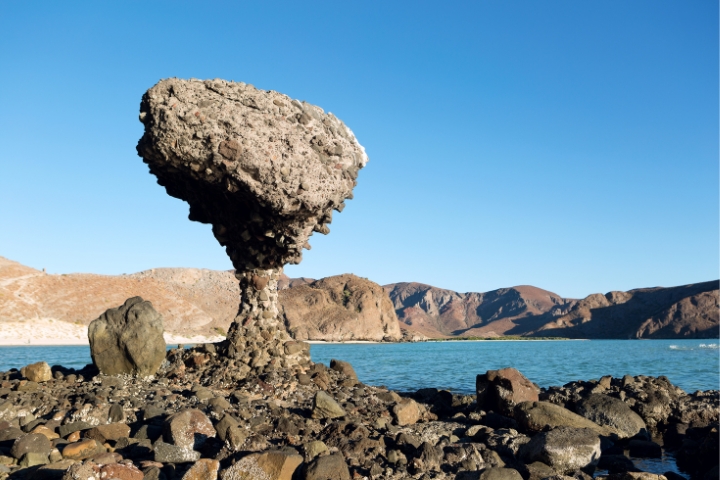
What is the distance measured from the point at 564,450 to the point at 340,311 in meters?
114

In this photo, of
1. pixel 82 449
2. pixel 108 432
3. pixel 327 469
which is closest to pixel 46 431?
pixel 108 432

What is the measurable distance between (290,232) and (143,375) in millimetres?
5134

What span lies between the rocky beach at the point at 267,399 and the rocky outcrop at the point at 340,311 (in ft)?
309

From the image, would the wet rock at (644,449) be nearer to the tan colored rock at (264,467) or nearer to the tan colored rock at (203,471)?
the tan colored rock at (264,467)

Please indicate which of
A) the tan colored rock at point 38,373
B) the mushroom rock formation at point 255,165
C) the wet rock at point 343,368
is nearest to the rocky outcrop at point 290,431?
the tan colored rock at point 38,373

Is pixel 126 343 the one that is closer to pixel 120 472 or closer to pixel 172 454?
pixel 172 454

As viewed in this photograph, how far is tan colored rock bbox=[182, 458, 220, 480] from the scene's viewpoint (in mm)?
7246

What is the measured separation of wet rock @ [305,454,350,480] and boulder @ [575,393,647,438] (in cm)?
720

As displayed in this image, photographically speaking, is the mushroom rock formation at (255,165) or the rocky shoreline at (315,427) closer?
the rocky shoreline at (315,427)

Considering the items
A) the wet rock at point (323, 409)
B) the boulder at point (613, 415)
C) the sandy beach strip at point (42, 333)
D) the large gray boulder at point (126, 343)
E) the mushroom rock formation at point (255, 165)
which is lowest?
the sandy beach strip at point (42, 333)

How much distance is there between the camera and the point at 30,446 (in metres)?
8.45

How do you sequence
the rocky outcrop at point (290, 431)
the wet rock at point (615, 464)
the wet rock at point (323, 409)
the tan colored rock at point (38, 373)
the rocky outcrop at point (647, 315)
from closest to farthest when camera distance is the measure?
1. the rocky outcrop at point (290, 431)
2. the wet rock at point (615, 464)
3. the wet rock at point (323, 409)
4. the tan colored rock at point (38, 373)
5. the rocky outcrop at point (647, 315)

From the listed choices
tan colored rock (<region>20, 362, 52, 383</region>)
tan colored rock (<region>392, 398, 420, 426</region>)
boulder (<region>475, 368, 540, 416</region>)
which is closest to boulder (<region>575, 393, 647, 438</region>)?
boulder (<region>475, 368, 540, 416</region>)

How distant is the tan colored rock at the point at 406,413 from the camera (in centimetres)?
1186
